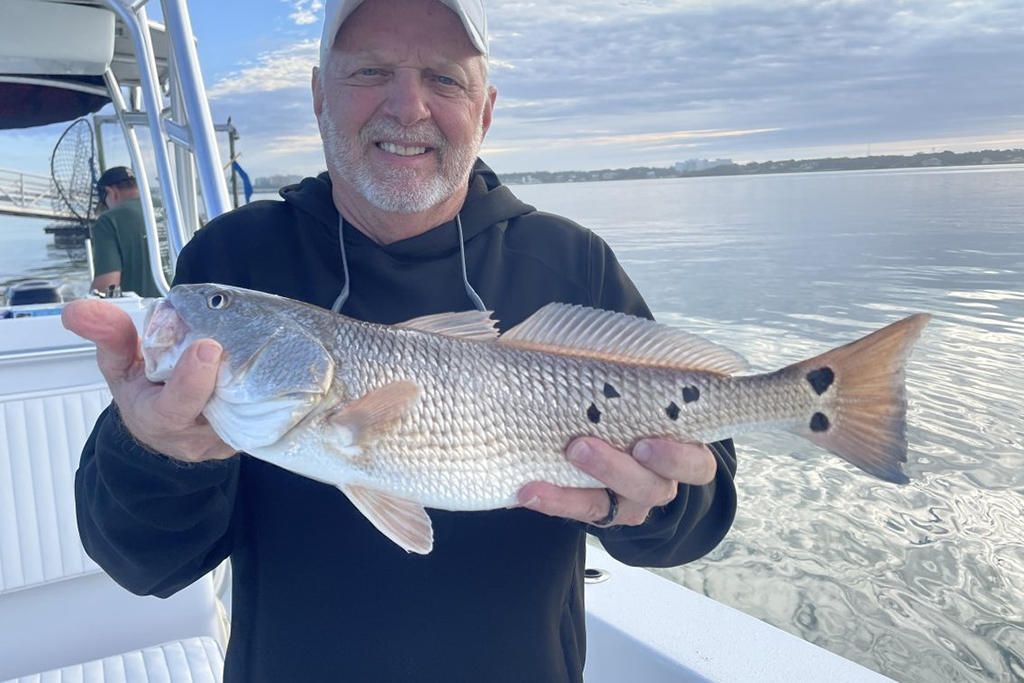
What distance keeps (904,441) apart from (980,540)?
3.94 meters

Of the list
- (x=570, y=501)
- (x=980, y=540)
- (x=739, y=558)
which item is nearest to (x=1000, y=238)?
(x=980, y=540)

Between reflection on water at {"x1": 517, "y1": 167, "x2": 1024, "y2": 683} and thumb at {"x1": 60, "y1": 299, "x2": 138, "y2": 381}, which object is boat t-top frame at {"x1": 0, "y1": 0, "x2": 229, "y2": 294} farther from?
reflection on water at {"x1": 517, "y1": 167, "x2": 1024, "y2": 683}

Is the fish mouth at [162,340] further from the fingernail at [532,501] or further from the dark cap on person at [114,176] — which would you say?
the dark cap on person at [114,176]

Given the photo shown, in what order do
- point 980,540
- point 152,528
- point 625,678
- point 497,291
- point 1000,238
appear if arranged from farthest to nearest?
point 1000,238 → point 980,540 → point 625,678 → point 497,291 → point 152,528

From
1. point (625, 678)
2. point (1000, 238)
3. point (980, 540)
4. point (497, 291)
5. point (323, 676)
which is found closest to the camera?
point (323, 676)

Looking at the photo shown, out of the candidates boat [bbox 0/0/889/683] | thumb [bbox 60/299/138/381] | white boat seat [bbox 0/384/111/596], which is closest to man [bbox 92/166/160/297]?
boat [bbox 0/0/889/683]

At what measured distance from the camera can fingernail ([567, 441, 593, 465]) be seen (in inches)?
64.9

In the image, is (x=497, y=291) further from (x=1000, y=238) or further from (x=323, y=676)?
(x=1000, y=238)

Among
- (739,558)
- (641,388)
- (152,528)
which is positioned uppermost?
(641,388)

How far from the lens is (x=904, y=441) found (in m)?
1.67

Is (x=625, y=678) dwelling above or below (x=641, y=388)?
below

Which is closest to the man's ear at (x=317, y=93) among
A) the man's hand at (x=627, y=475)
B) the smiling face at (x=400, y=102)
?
the smiling face at (x=400, y=102)

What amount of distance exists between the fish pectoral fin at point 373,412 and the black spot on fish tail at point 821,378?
1.01 m

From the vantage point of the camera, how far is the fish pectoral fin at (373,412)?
5.33 feet
